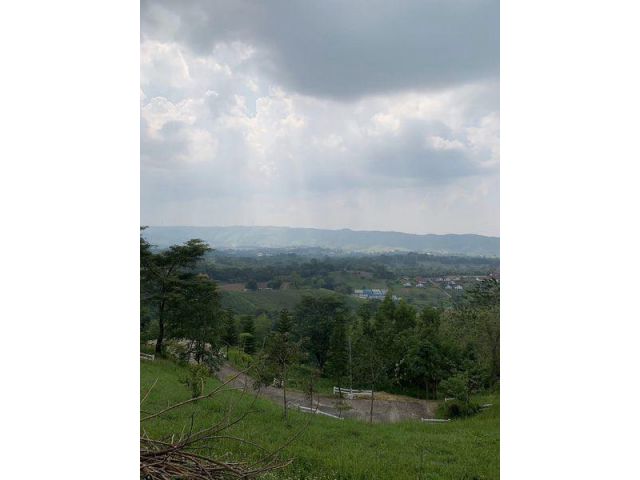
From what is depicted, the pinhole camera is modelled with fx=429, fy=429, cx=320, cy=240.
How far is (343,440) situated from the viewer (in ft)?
6.35

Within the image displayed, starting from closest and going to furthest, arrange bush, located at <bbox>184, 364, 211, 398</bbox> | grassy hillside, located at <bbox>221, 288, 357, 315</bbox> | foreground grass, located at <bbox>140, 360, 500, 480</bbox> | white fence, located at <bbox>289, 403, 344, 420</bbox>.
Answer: foreground grass, located at <bbox>140, 360, 500, 480</bbox> < bush, located at <bbox>184, 364, 211, 398</bbox> < white fence, located at <bbox>289, 403, 344, 420</bbox> < grassy hillside, located at <bbox>221, 288, 357, 315</bbox>

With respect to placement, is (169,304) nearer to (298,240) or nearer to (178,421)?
(178,421)

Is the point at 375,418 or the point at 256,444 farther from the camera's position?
the point at 375,418

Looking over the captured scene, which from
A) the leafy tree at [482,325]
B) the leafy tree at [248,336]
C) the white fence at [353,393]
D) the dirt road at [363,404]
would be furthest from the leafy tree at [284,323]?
the leafy tree at [482,325]

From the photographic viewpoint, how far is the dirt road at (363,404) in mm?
2039

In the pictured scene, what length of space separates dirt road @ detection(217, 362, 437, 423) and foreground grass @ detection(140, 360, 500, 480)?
0.04 meters

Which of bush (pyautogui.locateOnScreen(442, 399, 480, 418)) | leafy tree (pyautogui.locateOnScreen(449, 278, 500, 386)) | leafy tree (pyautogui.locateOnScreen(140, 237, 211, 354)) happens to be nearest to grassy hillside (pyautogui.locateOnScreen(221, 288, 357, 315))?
leafy tree (pyautogui.locateOnScreen(140, 237, 211, 354))

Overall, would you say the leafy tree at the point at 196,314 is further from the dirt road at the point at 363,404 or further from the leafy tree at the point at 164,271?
the dirt road at the point at 363,404

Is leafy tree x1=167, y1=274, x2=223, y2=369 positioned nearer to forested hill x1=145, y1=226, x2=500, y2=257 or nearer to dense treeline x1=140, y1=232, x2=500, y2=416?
dense treeline x1=140, y1=232, x2=500, y2=416

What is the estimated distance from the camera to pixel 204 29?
209cm

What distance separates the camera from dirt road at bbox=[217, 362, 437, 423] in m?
2.04

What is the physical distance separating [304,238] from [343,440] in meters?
0.97
